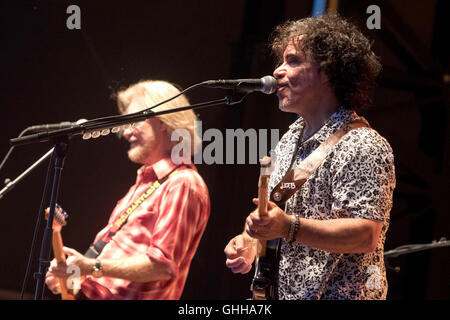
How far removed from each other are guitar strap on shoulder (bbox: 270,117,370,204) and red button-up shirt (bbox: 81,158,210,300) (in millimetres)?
1038

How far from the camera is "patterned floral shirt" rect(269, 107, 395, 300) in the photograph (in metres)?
2.07

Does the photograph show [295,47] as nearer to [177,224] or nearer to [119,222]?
[177,224]

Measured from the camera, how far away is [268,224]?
192 centimetres

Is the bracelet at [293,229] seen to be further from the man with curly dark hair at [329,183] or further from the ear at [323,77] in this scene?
the ear at [323,77]

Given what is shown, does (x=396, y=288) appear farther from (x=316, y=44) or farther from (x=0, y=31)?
(x=0, y=31)

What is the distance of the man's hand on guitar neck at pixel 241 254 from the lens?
235 centimetres

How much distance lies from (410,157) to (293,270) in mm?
2570

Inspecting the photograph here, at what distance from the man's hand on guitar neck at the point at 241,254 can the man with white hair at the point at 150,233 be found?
824mm

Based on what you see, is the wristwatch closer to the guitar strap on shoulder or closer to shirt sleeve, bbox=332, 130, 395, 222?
the guitar strap on shoulder

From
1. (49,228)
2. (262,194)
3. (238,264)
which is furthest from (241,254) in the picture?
(49,228)

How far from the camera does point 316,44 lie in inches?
97.8

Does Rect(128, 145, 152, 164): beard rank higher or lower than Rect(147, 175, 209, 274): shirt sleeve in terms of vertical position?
higher

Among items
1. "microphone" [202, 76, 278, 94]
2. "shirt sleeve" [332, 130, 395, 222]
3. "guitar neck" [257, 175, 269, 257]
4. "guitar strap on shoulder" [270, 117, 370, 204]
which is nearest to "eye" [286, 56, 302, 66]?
"microphone" [202, 76, 278, 94]
